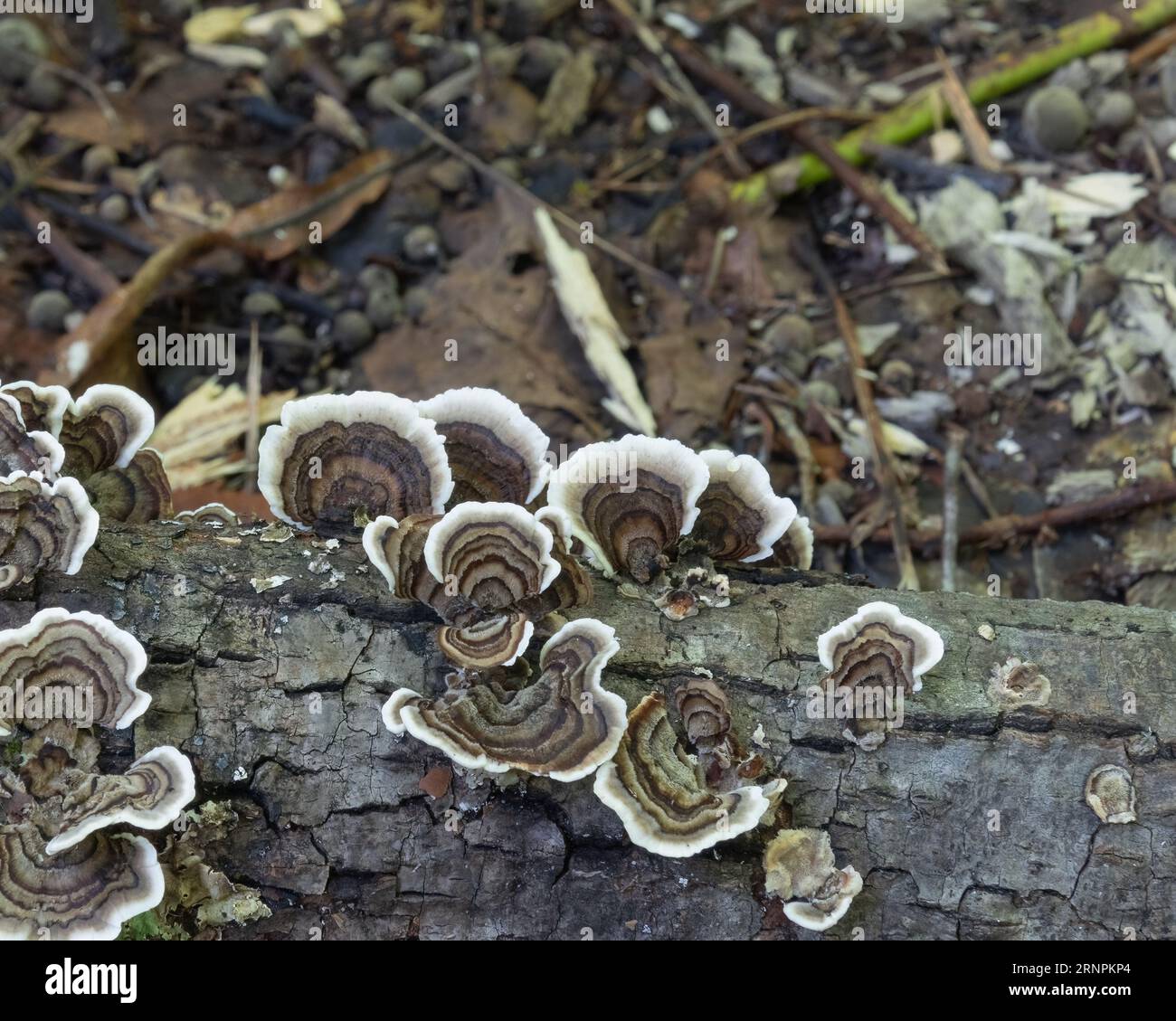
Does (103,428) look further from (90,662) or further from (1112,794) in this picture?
(1112,794)

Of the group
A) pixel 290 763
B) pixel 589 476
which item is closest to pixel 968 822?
pixel 589 476

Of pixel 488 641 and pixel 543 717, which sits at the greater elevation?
pixel 488 641

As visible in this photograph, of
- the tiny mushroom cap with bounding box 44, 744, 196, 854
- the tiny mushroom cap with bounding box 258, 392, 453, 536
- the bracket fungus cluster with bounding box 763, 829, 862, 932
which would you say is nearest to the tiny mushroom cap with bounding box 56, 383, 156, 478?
the tiny mushroom cap with bounding box 258, 392, 453, 536

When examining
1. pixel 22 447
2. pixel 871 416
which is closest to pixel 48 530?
pixel 22 447

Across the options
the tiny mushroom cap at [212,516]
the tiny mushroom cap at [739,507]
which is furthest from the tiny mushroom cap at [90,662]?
the tiny mushroom cap at [739,507]

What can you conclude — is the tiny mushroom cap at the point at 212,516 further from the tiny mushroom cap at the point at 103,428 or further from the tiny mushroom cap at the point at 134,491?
the tiny mushroom cap at the point at 103,428
